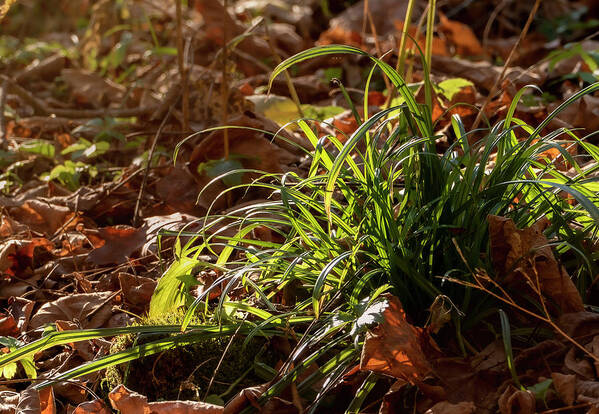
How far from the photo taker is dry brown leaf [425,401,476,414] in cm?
130

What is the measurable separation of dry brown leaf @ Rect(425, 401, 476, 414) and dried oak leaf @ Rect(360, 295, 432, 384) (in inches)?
2.4

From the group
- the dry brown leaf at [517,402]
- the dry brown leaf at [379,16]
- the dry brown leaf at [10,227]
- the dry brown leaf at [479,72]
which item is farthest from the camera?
the dry brown leaf at [379,16]

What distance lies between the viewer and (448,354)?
4.87 ft

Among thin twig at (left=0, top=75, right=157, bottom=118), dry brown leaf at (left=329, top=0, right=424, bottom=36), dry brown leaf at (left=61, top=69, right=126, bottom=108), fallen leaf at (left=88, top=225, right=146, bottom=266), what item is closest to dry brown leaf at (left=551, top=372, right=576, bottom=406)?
fallen leaf at (left=88, top=225, right=146, bottom=266)

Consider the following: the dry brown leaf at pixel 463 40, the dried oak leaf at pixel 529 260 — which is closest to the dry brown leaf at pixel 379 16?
the dry brown leaf at pixel 463 40

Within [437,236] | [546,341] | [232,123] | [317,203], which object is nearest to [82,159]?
[232,123]

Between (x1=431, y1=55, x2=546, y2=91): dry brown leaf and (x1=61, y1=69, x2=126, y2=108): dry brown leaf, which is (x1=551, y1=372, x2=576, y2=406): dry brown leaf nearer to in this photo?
(x1=431, y1=55, x2=546, y2=91): dry brown leaf

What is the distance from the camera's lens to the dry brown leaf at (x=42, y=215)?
8.06 feet

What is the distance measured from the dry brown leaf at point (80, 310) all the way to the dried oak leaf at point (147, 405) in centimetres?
48

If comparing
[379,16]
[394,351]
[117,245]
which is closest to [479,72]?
[379,16]

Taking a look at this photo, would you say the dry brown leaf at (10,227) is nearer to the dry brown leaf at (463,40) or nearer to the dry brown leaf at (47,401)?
the dry brown leaf at (47,401)

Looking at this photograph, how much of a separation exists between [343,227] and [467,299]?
316 mm

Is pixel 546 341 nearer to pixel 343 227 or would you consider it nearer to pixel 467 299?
pixel 467 299

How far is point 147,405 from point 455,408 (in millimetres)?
593
